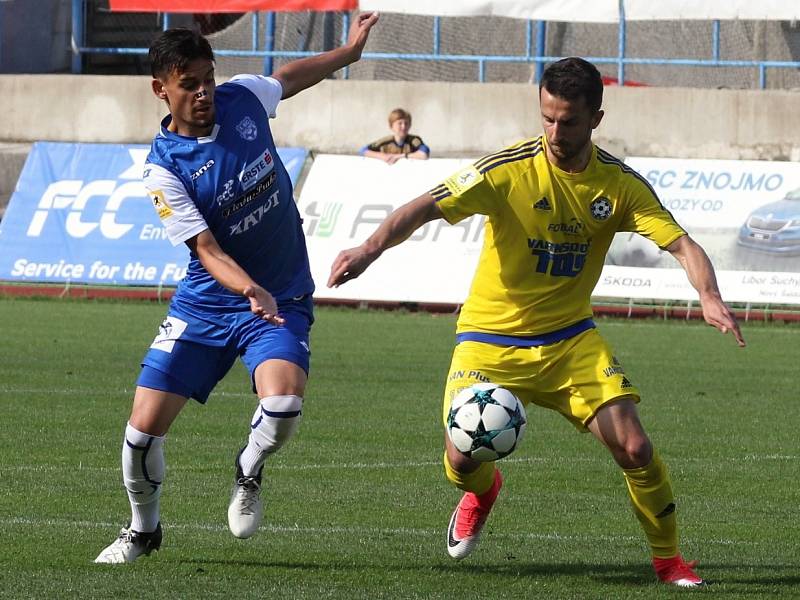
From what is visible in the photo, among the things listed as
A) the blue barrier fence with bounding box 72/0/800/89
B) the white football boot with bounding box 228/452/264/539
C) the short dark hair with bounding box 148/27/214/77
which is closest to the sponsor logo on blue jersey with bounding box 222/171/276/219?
the short dark hair with bounding box 148/27/214/77

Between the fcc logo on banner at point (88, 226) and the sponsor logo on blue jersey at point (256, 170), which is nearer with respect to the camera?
the sponsor logo on blue jersey at point (256, 170)

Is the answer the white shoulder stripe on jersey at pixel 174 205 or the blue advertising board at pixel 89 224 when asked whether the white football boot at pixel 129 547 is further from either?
the blue advertising board at pixel 89 224

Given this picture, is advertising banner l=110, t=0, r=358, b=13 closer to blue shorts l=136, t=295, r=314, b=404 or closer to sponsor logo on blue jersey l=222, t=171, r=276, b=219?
sponsor logo on blue jersey l=222, t=171, r=276, b=219

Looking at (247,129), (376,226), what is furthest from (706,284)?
(376,226)

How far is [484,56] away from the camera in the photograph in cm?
2373

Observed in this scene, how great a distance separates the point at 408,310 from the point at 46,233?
4619mm

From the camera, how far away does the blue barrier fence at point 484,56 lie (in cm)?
2141

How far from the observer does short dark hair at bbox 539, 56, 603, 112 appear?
607cm

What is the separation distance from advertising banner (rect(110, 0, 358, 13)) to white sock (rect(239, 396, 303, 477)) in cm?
1572

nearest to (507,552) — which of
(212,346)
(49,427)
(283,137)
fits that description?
(212,346)

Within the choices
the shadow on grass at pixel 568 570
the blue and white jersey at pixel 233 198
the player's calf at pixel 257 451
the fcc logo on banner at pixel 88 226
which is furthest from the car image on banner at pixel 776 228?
the player's calf at pixel 257 451

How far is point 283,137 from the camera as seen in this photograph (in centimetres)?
2184

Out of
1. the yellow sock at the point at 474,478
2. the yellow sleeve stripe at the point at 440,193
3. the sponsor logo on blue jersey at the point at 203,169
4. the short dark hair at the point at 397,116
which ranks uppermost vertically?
the sponsor logo on blue jersey at the point at 203,169

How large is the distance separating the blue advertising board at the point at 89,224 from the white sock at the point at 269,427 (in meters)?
12.9
